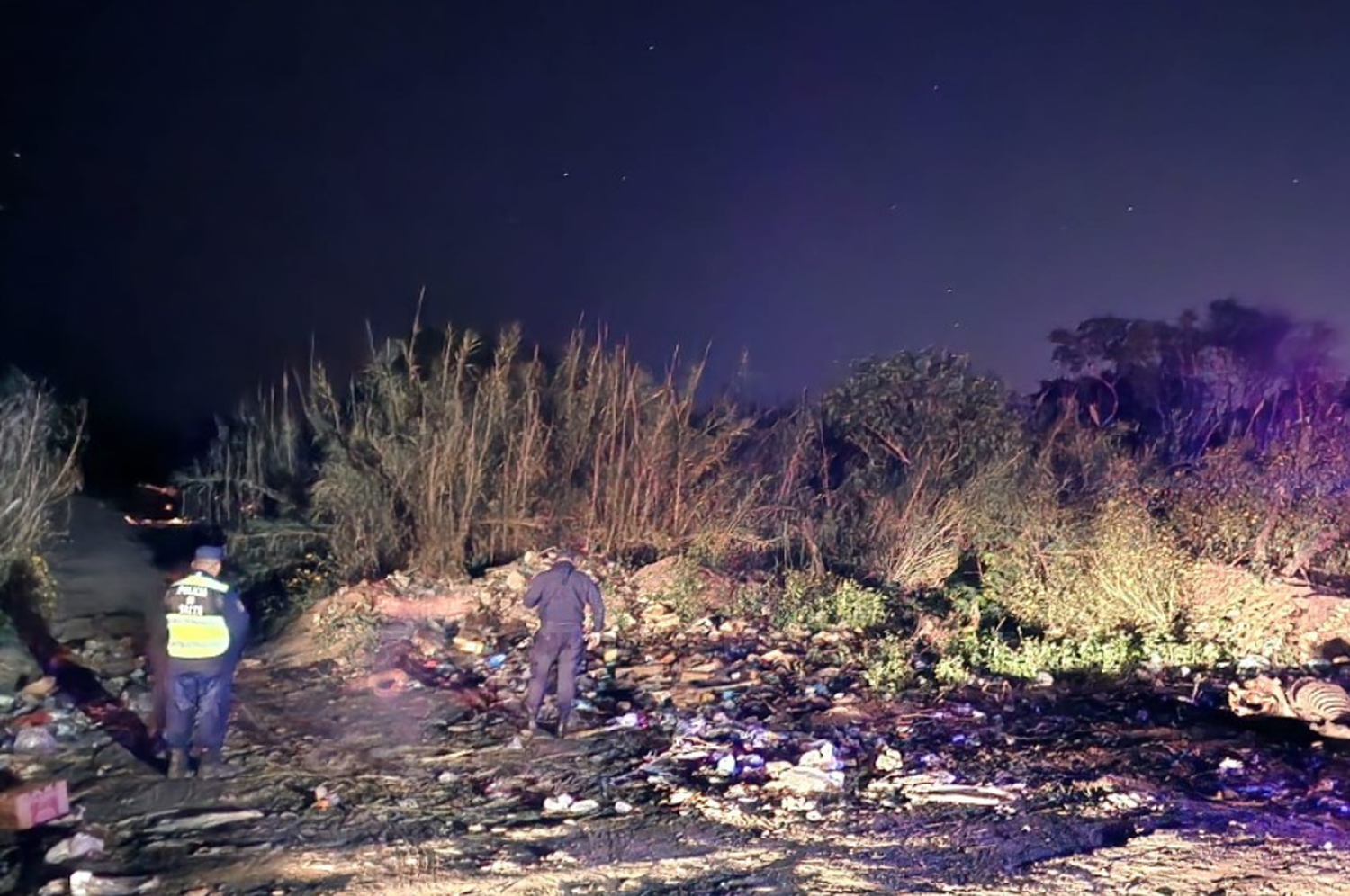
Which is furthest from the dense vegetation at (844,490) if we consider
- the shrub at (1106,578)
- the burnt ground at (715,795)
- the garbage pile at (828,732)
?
the burnt ground at (715,795)

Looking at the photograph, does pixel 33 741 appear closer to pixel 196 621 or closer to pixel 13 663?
pixel 196 621

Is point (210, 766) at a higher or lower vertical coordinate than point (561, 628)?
lower

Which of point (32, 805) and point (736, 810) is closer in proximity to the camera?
point (32, 805)

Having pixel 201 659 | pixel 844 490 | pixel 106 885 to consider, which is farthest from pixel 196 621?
pixel 844 490

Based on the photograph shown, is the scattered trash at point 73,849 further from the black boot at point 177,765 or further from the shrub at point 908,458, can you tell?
the shrub at point 908,458

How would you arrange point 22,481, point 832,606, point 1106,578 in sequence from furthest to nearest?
point 22,481
point 832,606
point 1106,578

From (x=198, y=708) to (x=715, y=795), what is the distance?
3.53 meters

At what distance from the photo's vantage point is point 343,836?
6.77 metres

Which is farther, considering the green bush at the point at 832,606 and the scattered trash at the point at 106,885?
the green bush at the point at 832,606

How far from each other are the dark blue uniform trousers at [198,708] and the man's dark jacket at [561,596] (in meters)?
2.25

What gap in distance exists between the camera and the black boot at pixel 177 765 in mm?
7840

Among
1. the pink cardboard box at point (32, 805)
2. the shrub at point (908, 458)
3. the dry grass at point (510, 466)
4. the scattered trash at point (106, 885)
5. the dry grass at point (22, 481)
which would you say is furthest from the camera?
the dry grass at point (510, 466)

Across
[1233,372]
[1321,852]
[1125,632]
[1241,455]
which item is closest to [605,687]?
[1125,632]

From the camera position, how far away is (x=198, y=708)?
26.0ft
